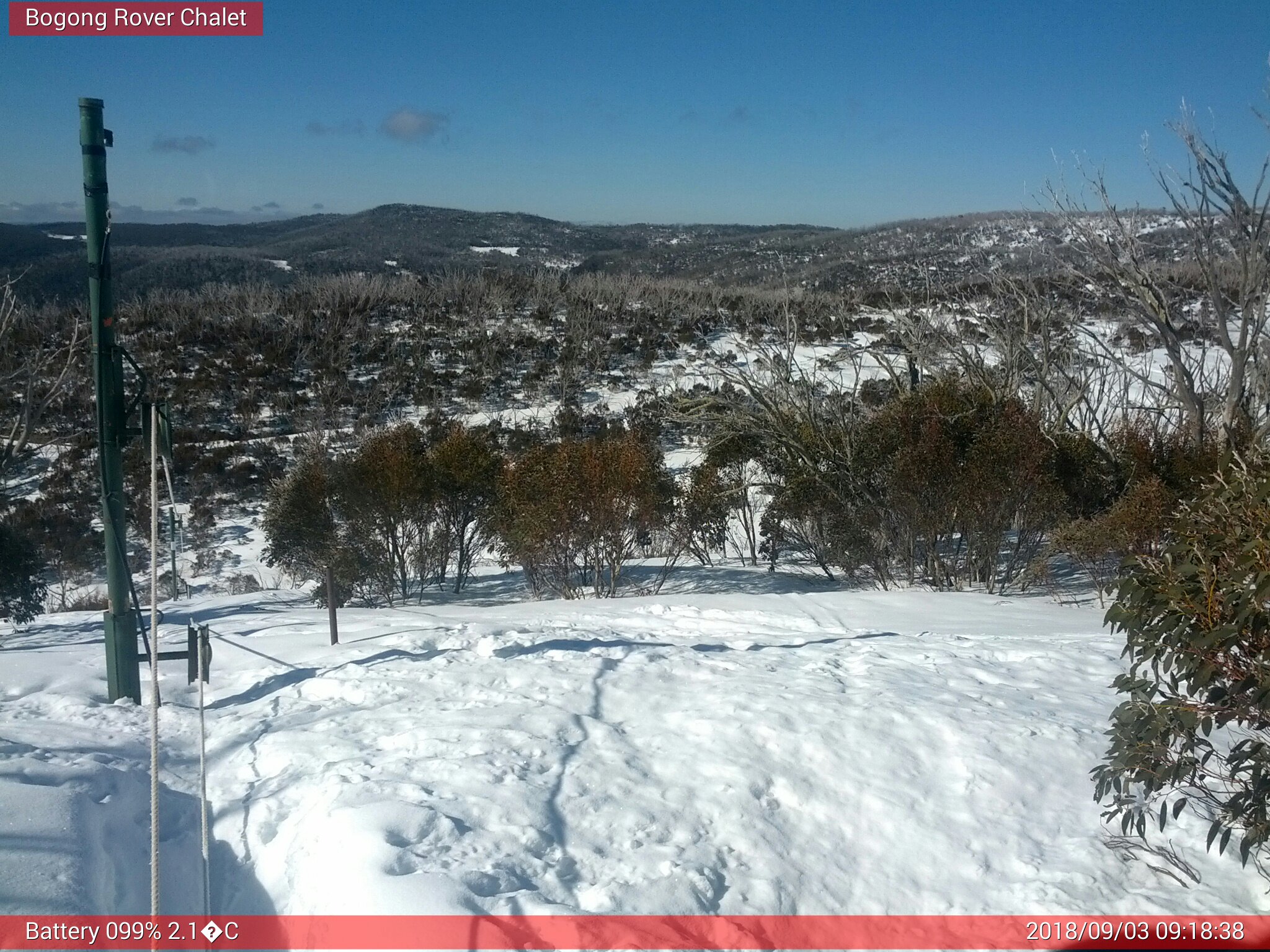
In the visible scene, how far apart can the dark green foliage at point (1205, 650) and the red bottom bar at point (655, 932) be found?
408mm

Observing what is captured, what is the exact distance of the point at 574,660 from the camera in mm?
6781

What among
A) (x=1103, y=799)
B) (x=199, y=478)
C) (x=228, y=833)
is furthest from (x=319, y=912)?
(x=199, y=478)

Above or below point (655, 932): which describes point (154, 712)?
above

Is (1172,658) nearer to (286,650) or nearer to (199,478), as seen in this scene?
(286,650)

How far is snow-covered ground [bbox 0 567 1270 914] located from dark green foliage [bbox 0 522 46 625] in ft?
17.5

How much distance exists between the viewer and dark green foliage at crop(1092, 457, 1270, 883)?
3137mm

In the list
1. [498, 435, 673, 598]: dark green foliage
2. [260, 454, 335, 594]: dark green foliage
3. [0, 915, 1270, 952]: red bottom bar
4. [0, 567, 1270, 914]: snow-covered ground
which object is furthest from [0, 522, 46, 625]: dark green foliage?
[0, 915, 1270, 952]: red bottom bar

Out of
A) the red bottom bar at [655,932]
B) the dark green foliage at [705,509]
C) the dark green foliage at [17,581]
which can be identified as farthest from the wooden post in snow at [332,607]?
the dark green foliage at [705,509]

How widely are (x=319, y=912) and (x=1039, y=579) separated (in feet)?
36.3

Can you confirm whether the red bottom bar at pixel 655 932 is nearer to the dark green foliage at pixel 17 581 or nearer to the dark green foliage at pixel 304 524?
the dark green foliage at pixel 17 581

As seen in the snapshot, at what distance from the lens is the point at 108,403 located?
19.7 ft

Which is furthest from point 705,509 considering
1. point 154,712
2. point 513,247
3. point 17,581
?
point 513,247

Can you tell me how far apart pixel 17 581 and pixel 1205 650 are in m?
13.2

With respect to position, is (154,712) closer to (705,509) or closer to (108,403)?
(108,403)
